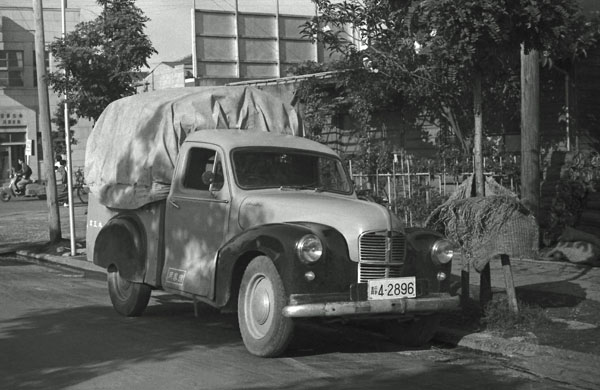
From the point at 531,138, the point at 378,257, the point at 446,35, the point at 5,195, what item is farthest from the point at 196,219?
the point at 5,195

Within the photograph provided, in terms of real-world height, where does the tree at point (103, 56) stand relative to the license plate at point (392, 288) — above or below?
above

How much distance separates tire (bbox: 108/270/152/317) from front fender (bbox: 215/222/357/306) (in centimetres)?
231

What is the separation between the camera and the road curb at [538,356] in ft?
22.8

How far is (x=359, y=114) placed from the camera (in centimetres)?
1756

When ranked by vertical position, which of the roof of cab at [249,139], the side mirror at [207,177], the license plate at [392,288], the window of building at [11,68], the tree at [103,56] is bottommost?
the license plate at [392,288]

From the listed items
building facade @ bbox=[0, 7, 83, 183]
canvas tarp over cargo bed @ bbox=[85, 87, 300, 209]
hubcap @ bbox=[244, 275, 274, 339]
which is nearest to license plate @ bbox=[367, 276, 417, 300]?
hubcap @ bbox=[244, 275, 274, 339]

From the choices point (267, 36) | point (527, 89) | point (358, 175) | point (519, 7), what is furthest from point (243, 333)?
point (267, 36)

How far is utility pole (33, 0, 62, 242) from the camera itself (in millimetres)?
17297

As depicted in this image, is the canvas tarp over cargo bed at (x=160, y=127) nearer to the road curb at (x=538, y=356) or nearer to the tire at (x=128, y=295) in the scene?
the tire at (x=128, y=295)

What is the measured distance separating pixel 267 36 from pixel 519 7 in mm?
20600

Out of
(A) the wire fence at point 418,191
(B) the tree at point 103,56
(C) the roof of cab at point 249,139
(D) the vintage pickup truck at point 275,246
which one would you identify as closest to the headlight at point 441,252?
(D) the vintage pickup truck at point 275,246

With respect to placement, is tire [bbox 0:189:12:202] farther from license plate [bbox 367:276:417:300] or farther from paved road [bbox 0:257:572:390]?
license plate [bbox 367:276:417:300]

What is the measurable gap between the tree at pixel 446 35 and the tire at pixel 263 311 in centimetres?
292

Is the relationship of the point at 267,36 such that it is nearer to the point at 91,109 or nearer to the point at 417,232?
the point at 91,109
